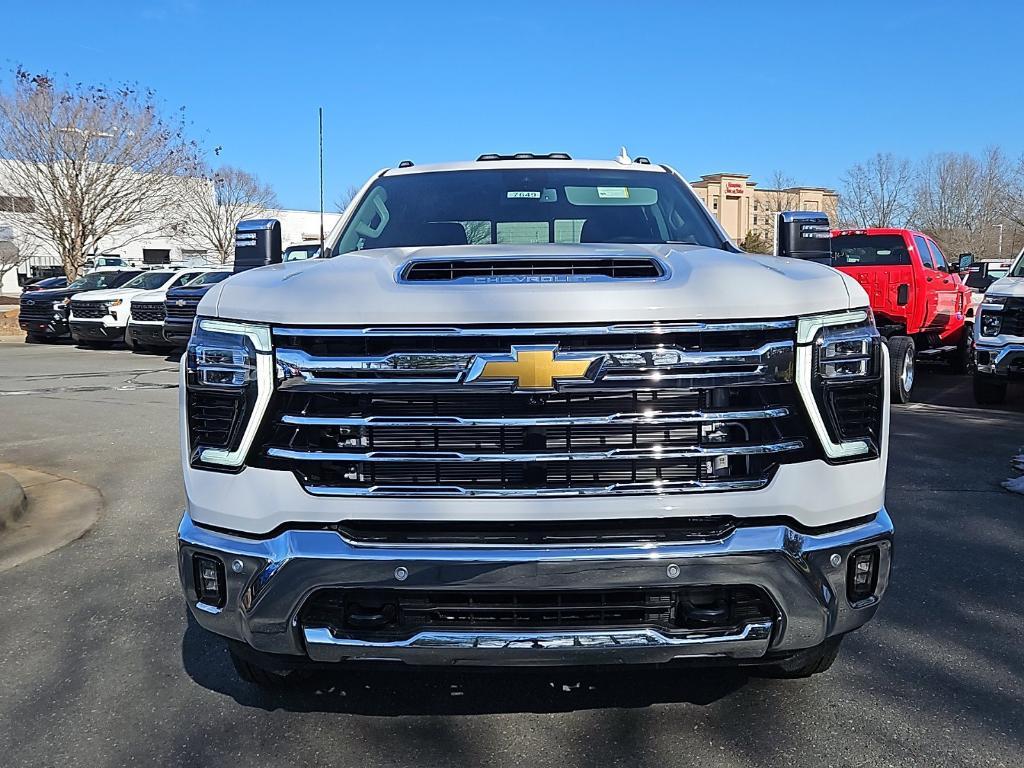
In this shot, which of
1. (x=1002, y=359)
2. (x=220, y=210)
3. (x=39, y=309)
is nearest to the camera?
Answer: (x=1002, y=359)

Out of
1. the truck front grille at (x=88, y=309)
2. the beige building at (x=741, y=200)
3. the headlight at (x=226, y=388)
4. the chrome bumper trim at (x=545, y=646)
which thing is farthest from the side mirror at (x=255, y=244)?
the beige building at (x=741, y=200)

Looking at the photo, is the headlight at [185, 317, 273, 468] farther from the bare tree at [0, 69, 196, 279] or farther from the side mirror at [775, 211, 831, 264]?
the bare tree at [0, 69, 196, 279]

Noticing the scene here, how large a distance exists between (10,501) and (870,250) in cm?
1061

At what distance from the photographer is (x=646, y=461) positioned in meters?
2.61

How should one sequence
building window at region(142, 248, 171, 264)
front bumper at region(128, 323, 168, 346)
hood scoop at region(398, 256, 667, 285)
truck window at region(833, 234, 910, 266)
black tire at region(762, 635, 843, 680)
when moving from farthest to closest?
building window at region(142, 248, 171, 264)
front bumper at region(128, 323, 168, 346)
truck window at region(833, 234, 910, 266)
black tire at region(762, 635, 843, 680)
hood scoop at region(398, 256, 667, 285)

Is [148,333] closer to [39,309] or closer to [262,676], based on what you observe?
[39,309]

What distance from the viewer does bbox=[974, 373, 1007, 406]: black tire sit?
10.1m

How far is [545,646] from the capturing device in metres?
2.53

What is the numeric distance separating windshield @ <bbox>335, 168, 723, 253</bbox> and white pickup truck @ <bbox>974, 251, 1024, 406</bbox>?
6431mm

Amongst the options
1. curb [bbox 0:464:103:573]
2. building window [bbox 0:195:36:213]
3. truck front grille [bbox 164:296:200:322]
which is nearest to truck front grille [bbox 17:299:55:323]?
truck front grille [bbox 164:296:200:322]

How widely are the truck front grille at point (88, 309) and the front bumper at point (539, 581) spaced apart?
716 inches

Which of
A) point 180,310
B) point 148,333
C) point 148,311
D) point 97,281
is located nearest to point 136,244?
point 97,281

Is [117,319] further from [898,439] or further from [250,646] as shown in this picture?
[250,646]

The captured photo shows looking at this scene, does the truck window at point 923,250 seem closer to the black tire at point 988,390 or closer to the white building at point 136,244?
the black tire at point 988,390
